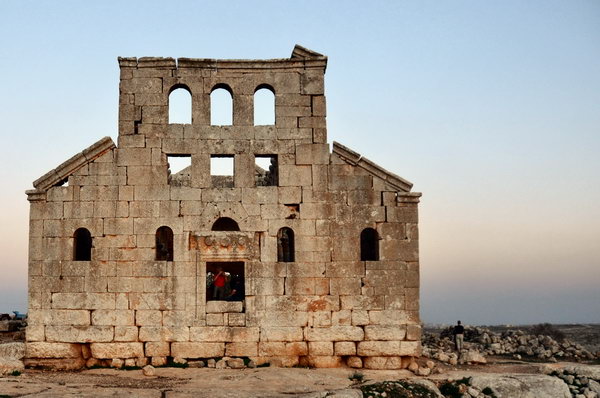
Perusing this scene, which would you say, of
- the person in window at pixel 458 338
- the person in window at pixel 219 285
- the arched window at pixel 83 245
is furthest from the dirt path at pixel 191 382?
the person in window at pixel 458 338

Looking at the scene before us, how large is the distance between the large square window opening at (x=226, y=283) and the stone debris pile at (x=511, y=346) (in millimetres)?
5988

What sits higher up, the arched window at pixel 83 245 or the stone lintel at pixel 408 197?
the stone lintel at pixel 408 197

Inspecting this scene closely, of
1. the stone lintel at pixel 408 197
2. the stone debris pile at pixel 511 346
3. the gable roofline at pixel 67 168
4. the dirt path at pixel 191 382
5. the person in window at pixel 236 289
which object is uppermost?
the gable roofline at pixel 67 168

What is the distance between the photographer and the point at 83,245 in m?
18.3

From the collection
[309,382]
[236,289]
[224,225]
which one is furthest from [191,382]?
[224,225]

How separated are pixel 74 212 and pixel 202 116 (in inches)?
158

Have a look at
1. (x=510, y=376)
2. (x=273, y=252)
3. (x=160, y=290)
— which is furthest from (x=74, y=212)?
(x=510, y=376)

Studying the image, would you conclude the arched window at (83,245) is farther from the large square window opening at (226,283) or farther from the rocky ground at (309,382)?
the large square window opening at (226,283)

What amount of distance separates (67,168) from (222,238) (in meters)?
4.28

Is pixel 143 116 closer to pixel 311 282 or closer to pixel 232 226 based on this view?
pixel 232 226

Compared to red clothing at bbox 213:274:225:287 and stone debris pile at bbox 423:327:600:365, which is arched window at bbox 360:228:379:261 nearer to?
red clothing at bbox 213:274:225:287

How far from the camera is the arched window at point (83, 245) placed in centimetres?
1703

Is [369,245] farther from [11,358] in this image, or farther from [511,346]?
[11,358]

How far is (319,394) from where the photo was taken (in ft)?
42.5
